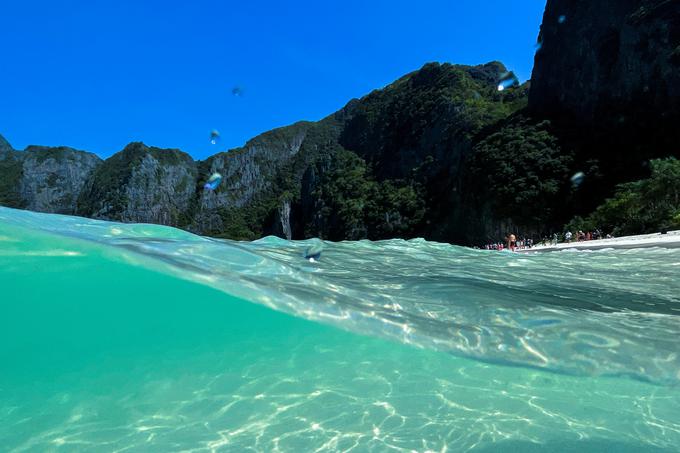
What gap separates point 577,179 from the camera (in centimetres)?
4906

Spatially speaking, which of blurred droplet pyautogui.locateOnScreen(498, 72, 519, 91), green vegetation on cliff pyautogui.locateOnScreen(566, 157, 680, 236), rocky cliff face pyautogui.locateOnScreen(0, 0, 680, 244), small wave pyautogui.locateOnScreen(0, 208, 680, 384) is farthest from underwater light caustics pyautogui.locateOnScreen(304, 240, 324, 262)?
rocky cliff face pyautogui.locateOnScreen(0, 0, 680, 244)

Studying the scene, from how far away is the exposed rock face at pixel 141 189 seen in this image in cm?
13088

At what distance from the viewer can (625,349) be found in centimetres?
439

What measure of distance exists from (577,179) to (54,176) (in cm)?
16575

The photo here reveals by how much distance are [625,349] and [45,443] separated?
17.0 feet

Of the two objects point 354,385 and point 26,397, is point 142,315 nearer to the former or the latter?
point 26,397

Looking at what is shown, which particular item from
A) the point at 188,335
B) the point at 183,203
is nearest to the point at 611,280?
the point at 188,335

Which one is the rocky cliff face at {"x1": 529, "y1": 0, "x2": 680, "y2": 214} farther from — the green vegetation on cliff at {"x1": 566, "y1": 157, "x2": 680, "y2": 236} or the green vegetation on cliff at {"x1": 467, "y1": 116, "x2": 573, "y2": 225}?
the green vegetation on cliff at {"x1": 566, "y1": 157, "x2": 680, "y2": 236}

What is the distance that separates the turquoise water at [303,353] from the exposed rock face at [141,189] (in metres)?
132

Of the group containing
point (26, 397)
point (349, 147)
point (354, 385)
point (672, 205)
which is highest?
point (349, 147)

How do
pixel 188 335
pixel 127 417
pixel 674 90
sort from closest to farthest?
1. pixel 127 417
2. pixel 188 335
3. pixel 674 90

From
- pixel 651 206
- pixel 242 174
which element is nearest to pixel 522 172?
pixel 651 206

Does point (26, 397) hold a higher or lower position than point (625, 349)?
lower

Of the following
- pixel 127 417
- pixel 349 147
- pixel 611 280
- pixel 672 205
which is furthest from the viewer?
pixel 349 147
